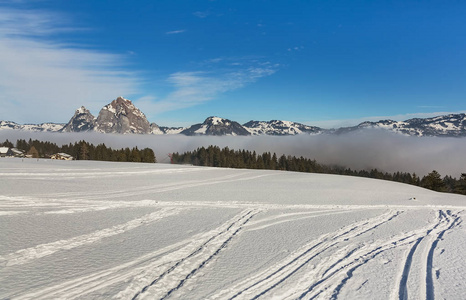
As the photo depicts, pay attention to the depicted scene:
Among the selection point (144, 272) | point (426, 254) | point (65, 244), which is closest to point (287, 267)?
point (144, 272)

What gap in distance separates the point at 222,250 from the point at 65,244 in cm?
508

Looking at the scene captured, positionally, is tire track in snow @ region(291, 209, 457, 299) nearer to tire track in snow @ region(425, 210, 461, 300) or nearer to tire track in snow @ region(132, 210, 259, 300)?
tire track in snow @ region(425, 210, 461, 300)

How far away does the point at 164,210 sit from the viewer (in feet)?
49.6

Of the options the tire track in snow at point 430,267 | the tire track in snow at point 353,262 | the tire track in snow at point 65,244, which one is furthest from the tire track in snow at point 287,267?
the tire track in snow at point 65,244

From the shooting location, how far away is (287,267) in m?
7.63

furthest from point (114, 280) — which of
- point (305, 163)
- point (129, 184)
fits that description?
point (305, 163)

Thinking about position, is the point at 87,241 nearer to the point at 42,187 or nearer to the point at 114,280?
the point at 114,280

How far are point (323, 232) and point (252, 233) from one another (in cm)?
294

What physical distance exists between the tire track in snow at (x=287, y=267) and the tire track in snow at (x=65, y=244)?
5557mm

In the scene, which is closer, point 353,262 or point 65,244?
point 353,262

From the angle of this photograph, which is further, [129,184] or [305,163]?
[305,163]

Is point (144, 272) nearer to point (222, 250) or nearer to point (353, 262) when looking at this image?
point (222, 250)

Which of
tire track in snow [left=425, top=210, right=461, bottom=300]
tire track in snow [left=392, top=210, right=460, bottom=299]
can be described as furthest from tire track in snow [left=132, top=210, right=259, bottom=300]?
tire track in snow [left=425, top=210, right=461, bottom=300]

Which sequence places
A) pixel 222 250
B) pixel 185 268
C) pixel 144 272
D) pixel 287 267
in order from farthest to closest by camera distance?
pixel 222 250 < pixel 287 267 < pixel 185 268 < pixel 144 272
